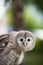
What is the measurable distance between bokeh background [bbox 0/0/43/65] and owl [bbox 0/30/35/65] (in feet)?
0.20

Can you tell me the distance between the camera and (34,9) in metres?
Answer: 0.86

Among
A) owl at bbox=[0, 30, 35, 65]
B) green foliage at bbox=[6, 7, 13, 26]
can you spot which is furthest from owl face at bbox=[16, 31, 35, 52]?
green foliage at bbox=[6, 7, 13, 26]

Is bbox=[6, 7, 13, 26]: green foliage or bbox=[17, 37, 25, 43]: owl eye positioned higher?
bbox=[6, 7, 13, 26]: green foliage

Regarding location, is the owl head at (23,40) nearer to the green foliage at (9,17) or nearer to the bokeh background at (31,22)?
the bokeh background at (31,22)

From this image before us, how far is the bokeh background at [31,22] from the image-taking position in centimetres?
60

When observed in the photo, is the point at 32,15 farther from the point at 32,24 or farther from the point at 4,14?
the point at 4,14

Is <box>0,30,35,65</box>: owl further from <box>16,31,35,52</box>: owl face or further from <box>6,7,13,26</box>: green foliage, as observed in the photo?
<box>6,7,13,26</box>: green foliage

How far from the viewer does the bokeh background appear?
0.60m

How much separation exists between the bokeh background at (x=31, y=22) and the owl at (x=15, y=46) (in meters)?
0.06

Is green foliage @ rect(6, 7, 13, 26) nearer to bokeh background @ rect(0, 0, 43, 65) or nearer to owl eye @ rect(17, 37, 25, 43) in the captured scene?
bokeh background @ rect(0, 0, 43, 65)

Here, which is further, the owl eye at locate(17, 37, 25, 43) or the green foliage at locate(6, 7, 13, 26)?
the green foliage at locate(6, 7, 13, 26)

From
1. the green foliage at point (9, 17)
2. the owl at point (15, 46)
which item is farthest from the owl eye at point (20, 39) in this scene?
the green foliage at point (9, 17)

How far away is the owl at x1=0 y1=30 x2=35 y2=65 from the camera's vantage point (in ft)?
1.57

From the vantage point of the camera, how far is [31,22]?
2.53 feet
